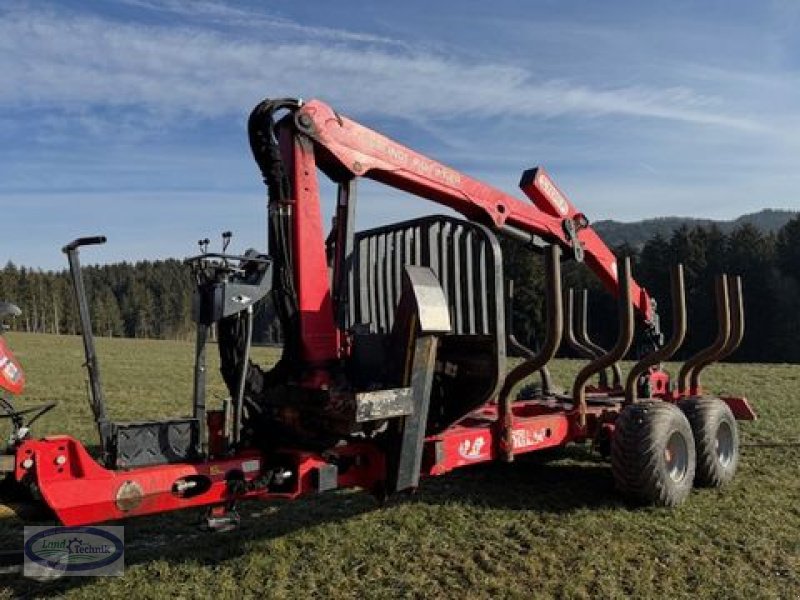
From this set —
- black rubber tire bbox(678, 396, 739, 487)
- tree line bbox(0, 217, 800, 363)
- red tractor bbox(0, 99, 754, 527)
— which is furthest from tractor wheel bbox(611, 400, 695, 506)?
tree line bbox(0, 217, 800, 363)

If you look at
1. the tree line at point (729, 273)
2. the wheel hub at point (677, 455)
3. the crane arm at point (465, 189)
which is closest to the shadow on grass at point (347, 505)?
the wheel hub at point (677, 455)

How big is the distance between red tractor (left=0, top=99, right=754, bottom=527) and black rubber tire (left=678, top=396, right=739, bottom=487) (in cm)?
2

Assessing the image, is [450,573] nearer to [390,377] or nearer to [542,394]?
[390,377]

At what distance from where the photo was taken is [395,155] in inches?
225

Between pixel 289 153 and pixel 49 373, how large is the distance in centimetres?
1962

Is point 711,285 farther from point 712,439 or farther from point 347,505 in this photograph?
point 347,505

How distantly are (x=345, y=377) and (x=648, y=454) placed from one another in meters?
2.64

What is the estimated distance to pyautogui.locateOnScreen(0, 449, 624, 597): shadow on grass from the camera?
16.8 ft

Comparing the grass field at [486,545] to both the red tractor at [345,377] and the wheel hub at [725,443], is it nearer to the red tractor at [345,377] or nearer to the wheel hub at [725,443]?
the wheel hub at [725,443]

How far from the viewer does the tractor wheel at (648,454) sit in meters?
5.96

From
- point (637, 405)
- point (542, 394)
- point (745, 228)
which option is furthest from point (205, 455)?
point (745, 228)

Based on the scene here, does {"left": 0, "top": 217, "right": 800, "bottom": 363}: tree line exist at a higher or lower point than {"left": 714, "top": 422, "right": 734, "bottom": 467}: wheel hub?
higher

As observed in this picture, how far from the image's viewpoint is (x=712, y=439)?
6891 millimetres

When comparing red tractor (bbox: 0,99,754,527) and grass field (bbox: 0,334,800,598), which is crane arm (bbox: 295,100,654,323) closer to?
red tractor (bbox: 0,99,754,527)
